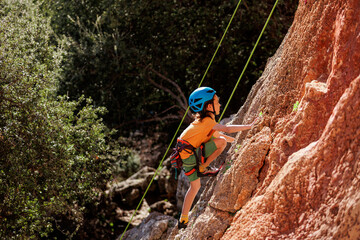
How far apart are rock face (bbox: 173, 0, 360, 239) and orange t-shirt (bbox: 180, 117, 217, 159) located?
1.40 ft

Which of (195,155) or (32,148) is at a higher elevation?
(32,148)

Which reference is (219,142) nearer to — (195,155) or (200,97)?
(195,155)

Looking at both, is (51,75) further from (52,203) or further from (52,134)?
(52,203)

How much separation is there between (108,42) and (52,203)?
20.5 ft

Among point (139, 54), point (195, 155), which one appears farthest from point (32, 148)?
point (139, 54)

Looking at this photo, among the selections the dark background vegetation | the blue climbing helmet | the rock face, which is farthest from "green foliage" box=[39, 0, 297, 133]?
the rock face

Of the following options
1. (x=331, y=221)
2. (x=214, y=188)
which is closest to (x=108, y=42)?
(x=214, y=188)

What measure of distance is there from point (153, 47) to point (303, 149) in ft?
36.3

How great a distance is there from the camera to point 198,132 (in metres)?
5.66

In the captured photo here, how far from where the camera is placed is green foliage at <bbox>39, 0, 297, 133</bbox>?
14.2 m

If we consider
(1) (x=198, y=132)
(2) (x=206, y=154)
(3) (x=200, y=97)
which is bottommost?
(2) (x=206, y=154)

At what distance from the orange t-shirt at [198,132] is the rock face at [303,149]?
43 cm

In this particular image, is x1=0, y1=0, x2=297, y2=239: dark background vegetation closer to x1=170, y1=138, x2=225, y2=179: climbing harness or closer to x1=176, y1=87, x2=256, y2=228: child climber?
x1=170, y1=138, x2=225, y2=179: climbing harness

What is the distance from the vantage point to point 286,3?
46.3 ft
